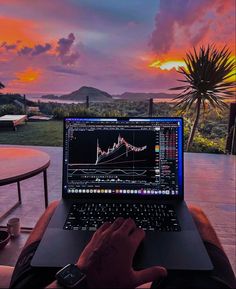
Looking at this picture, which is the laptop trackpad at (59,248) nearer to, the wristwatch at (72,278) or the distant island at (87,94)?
the wristwatch at (72,278)

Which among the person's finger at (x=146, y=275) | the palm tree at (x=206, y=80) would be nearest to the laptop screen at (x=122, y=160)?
the person's finger at (x=146, y=275)

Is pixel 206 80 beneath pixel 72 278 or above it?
above

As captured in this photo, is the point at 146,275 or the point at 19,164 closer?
the point at 146,275

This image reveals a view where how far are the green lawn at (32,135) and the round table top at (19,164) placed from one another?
2019mm

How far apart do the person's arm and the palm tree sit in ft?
11.5

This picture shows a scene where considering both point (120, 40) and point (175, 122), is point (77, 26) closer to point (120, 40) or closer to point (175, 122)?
point (120, 40)

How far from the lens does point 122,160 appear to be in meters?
1.13

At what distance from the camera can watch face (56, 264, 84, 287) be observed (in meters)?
0.57

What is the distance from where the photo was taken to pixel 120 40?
4.10 meters

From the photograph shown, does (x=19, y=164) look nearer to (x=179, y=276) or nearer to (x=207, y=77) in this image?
(x=179, y=276)

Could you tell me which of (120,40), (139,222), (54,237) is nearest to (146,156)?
(139,222)

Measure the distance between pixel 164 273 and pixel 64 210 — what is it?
0.49 meters

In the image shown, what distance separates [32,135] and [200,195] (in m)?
2.69

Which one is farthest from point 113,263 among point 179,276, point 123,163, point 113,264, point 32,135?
point 32,135
